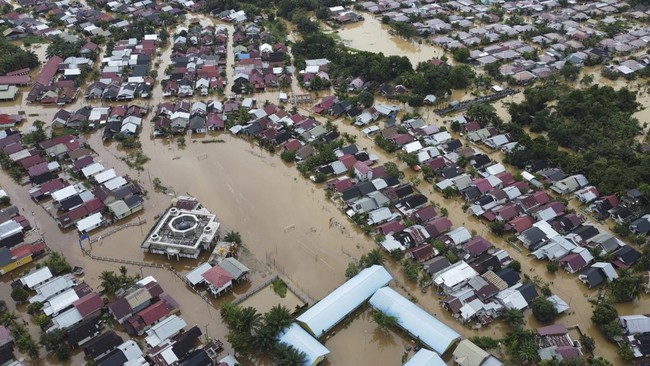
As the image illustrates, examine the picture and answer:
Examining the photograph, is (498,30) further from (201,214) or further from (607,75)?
(201,214)

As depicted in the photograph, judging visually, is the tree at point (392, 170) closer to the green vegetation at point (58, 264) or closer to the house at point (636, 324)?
the house at point (636, 324)

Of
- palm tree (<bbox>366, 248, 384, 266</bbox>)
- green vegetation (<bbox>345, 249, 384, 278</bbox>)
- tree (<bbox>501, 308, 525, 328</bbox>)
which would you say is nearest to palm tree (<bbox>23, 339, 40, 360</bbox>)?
green vegetation (<bbox>345, 249, 384, 278</bbox>)

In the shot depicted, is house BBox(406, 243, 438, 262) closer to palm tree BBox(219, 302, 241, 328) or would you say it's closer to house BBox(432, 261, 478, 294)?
house BBox(432, 261, 478, 294)

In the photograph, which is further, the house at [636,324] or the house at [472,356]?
the house at [636,324]

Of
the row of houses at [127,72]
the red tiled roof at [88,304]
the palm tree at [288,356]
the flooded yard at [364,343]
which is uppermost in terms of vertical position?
the palm tree at [288,356]

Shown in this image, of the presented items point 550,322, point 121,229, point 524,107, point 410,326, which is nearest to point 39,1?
point 121,229

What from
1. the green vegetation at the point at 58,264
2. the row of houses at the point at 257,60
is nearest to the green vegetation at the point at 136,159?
the green vegetation at the point at 58,264
